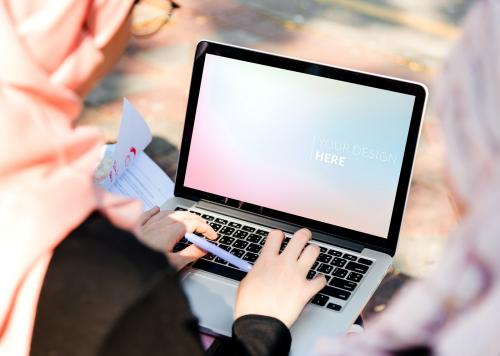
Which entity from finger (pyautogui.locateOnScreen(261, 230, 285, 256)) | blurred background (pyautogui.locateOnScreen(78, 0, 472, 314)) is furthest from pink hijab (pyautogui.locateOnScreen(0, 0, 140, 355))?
blurred background (pyautogui.locateOnScreen(78, 0, 472, 314))

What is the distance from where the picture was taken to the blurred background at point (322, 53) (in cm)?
271

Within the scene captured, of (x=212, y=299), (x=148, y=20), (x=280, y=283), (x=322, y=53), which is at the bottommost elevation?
(x=212, y=299)

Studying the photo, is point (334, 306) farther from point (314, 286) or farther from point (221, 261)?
point (221, 261)

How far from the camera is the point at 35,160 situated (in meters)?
0.89

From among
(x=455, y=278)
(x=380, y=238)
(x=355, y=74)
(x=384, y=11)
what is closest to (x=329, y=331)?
(x=380, y=238)

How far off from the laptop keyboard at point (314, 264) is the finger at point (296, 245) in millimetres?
105

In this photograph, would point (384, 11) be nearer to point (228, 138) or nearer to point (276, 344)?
point (228, 138)

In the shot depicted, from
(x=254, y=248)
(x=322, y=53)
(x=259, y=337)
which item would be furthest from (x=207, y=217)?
(x=322, y=53)

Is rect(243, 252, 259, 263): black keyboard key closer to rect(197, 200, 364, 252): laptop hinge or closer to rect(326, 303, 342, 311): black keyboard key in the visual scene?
rect(197, 200, 364, 252): laptop hinge

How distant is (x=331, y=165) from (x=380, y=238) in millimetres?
171

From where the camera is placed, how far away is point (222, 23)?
3977 millimetres

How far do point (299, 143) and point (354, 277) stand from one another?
0.30 m

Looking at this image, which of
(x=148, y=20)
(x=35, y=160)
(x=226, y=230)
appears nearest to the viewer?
(x=35, y=160)

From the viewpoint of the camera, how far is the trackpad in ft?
4.35
